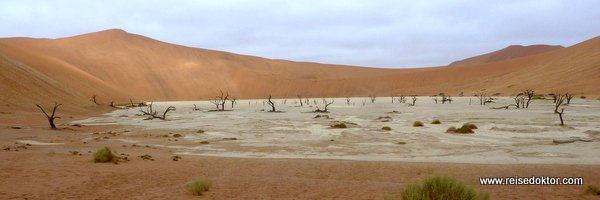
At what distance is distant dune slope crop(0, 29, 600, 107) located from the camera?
59.4 meters

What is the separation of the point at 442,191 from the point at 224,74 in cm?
10323

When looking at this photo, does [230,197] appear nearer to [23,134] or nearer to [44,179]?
[44,179]

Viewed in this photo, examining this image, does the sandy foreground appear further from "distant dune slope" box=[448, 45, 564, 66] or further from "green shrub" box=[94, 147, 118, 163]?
"distant dune slope" box=[448, 45, 564, 66]

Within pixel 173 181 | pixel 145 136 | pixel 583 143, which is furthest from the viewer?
pixel 145 136

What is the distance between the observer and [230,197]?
6.17 m

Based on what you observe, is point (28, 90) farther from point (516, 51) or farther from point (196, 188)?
point (516, 51)

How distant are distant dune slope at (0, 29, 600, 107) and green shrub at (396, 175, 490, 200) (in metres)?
52.8

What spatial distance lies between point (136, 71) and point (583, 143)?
292 feet

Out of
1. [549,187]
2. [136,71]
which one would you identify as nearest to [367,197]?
[549,187]

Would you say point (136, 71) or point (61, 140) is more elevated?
point (136, 71)

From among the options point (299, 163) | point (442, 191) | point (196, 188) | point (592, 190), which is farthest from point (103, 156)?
point (592, 190)

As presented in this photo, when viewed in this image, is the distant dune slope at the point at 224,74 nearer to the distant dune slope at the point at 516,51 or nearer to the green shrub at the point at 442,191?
the green shrub at the point at 442,191

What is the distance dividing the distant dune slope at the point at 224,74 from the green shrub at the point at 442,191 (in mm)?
52777

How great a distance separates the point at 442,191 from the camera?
17.1 ft
